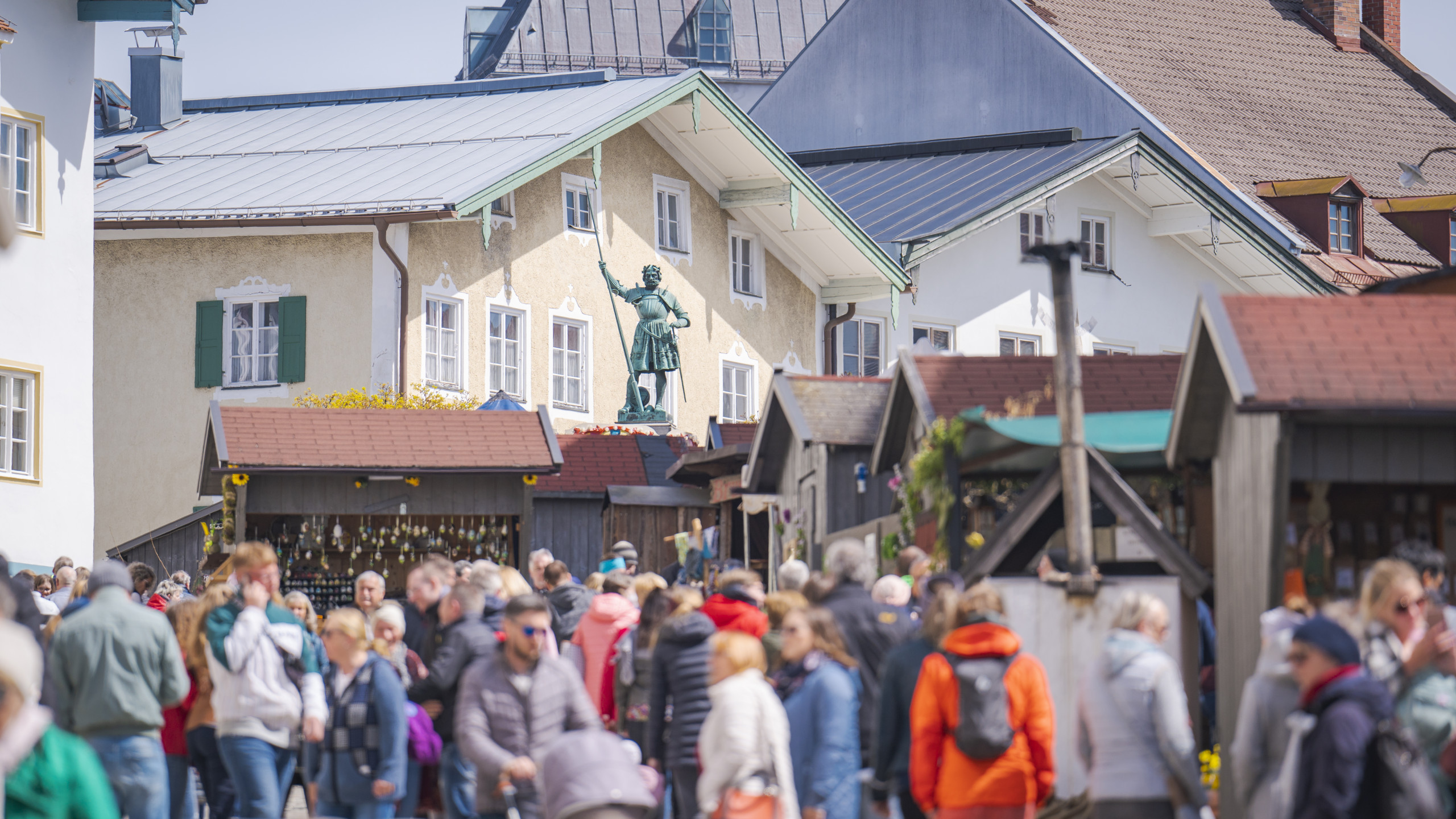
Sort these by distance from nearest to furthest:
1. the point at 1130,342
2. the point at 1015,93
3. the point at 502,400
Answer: the point at 502,400 < the point at 1130,342 < the point at 1015,93

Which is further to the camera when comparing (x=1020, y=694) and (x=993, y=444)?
(x=993, y=444)

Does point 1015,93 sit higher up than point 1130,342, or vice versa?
point 1015,93

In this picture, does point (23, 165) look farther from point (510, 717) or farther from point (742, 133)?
point (510, 717)

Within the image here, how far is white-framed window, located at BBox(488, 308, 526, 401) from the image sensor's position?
29.2 meters

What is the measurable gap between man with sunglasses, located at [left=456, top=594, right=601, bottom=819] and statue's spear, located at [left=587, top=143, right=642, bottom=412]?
19877 mm

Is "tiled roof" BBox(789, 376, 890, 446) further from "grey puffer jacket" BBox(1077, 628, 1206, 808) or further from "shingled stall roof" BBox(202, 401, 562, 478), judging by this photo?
"grey puffer jacket" BBox(1077, 628, 1206, 808)

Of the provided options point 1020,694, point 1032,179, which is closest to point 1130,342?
point 1032,179

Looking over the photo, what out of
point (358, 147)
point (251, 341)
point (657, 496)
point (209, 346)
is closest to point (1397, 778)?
point (657, 496)

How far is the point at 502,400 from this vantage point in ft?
86.5

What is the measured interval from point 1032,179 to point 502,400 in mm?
10945

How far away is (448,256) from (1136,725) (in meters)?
20.0

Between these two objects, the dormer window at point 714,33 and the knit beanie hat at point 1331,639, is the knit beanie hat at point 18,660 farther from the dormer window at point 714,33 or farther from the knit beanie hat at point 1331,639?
the dormer window at point 714,33

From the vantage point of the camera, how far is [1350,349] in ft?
37.4

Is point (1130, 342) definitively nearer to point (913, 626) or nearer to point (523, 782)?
Answer: point (913, 626)
